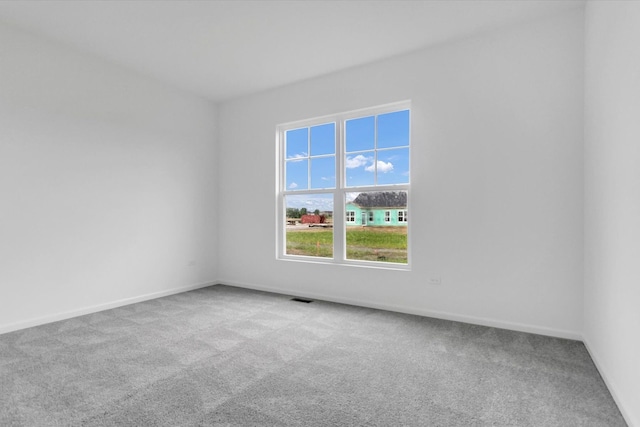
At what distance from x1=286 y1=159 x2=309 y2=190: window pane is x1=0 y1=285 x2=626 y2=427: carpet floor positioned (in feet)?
6.31

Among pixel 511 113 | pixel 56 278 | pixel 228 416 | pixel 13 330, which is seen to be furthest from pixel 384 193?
pixel 13 330

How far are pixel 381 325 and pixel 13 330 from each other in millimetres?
3490

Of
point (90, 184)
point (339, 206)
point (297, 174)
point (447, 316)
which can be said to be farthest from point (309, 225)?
point (90, 184)

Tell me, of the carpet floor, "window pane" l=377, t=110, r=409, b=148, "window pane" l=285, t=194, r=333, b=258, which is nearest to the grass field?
"window pane" l=285, t=194, r=333, b=258

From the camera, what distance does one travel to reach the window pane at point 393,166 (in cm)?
383

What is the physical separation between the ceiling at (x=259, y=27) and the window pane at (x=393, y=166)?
110 centimetres

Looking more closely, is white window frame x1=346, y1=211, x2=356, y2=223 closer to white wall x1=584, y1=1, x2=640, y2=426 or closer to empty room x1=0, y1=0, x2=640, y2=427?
empty room x1=0, y1=0, x2=640, y2=427

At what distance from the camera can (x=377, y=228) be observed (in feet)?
13.2

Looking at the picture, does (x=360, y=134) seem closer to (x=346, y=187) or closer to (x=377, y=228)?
(x=346, y=187)

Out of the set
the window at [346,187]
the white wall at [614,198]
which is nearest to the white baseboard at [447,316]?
the white wall at [614,198]

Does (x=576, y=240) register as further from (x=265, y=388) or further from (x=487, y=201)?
(x=265, y=388)

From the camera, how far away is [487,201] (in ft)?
10.5

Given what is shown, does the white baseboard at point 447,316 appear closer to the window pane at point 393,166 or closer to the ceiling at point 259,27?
the window pane at point 393,166

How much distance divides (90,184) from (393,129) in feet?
11.6
